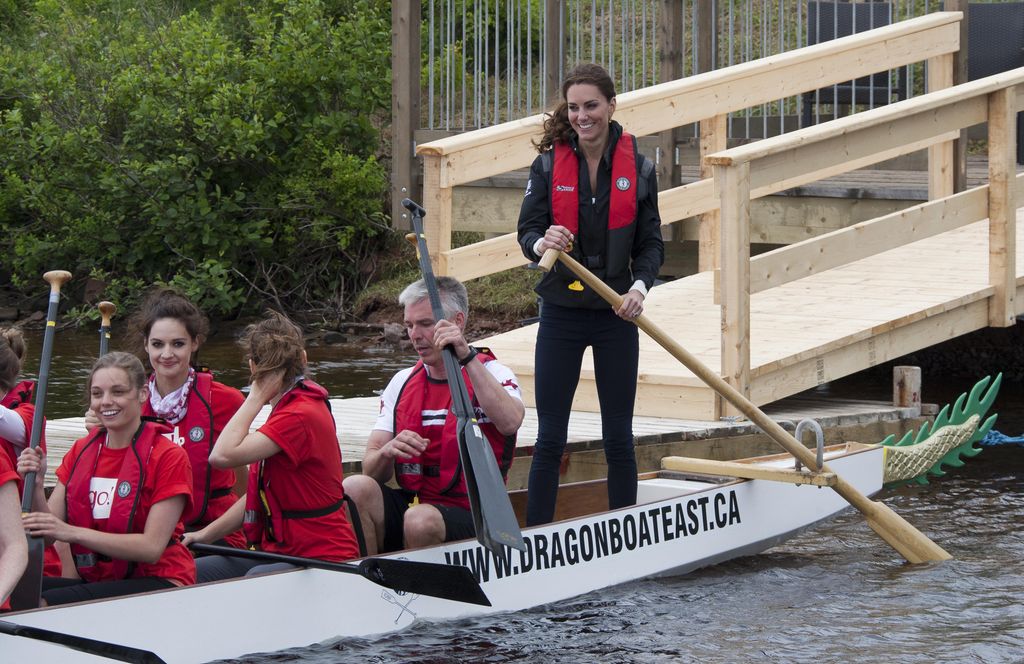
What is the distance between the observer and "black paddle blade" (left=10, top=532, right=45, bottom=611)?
3691 mm

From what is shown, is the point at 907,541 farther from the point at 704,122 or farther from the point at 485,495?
the point at 704,122

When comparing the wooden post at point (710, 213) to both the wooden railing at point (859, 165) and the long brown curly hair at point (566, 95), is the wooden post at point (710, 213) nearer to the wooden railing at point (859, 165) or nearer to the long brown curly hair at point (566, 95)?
the wooden railing at point (859, 165)

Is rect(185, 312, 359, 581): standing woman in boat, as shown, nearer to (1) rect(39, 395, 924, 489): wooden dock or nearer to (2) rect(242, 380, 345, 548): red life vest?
(2) rect(242, 380, 345, 548): red life vest

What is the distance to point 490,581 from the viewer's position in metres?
4.61

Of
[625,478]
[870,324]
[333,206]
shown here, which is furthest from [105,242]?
[625,478]

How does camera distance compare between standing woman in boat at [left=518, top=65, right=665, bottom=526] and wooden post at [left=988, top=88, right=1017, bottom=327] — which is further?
wooden post at [left=988, top=88, right=1017, bottom=327]

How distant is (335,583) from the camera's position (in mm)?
4242

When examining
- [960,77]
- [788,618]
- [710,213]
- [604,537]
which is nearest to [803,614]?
[788,618]

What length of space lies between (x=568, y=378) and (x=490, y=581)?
780mm

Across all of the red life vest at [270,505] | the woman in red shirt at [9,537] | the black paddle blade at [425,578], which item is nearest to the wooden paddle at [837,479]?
the black paddle blade at [425,578]

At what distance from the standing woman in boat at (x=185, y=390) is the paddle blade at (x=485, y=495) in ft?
2.53

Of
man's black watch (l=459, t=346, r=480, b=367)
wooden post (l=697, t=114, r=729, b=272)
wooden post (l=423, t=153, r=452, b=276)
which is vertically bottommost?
man's black watch (l=459, t=346, r=480, b=367)

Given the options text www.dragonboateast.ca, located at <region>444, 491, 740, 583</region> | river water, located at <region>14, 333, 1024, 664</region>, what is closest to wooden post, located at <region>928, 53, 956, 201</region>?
river water, located at <region>14, 333, 1024, 664</region>

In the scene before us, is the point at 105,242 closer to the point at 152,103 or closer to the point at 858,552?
the point at 152,103
